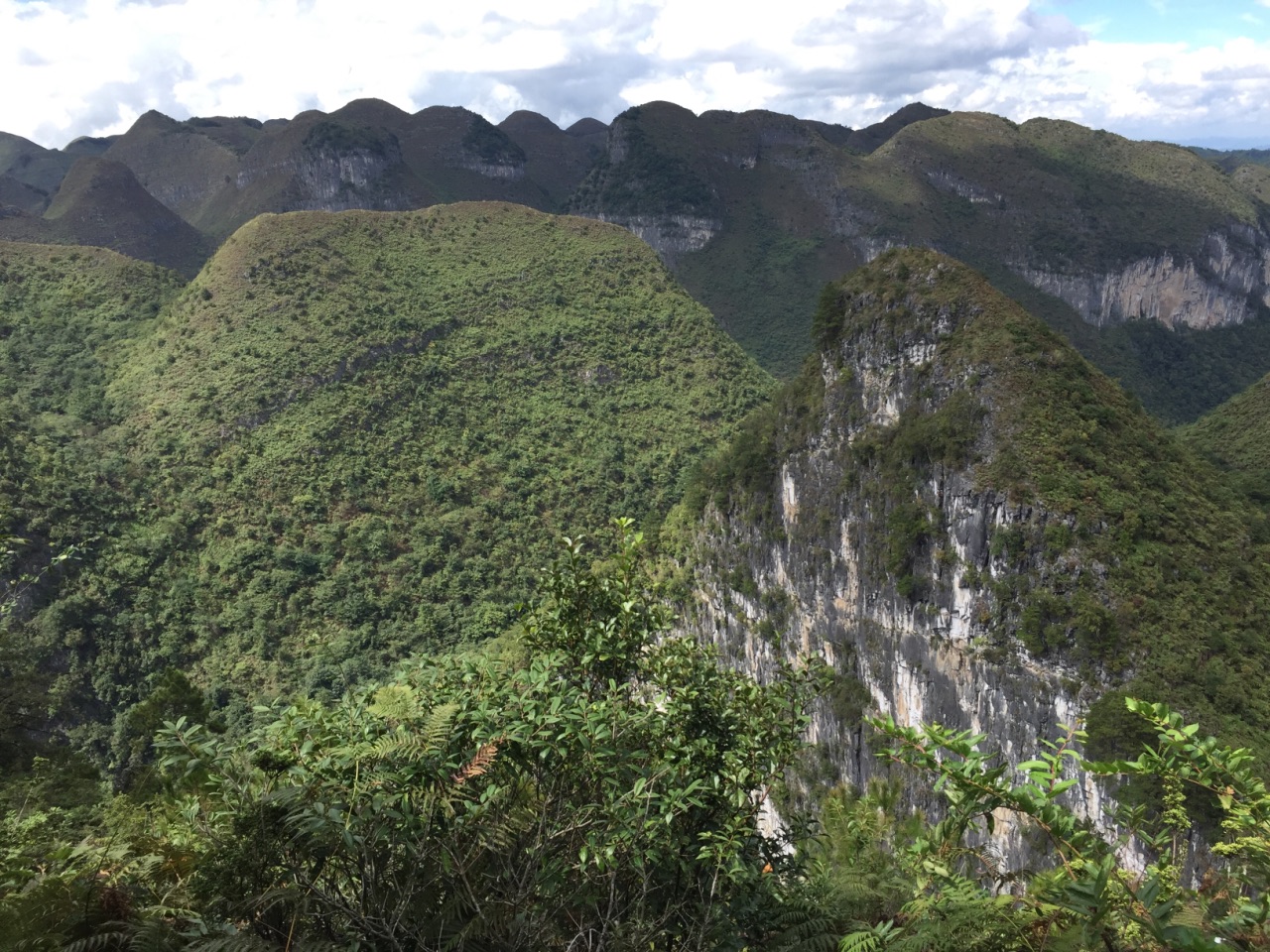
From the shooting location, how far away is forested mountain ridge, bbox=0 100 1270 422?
10488cm

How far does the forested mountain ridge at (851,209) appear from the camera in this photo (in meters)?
105

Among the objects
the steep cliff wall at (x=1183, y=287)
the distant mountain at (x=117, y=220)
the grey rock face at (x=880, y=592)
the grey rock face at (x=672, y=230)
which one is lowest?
the grey rock face at (x=880, y=592)

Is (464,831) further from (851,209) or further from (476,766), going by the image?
(851,209)

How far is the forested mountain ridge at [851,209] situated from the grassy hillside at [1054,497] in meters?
68.7

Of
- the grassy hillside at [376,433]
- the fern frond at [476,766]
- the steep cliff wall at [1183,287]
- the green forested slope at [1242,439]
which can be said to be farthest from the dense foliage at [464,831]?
the steep cliff wall at [1183,287]

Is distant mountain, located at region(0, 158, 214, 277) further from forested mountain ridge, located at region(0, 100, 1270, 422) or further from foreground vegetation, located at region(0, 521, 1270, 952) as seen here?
foreground vegetation, located at region(0, 521, 1270, 952)

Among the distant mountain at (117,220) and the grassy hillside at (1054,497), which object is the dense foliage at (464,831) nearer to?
the grassy hillside at (1054,497)

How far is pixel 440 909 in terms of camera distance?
448 cm

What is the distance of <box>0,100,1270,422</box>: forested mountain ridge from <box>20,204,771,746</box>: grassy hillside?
1586 inches

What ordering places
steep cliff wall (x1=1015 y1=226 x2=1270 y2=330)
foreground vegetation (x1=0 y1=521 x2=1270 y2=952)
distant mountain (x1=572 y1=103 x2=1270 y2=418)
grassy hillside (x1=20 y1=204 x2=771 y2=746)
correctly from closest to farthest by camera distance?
foreground vegetation (x1=0 y1=521 x2=1270 y2=952) < grassy hillside (x1=20 y1=204 x2=771 y2=746) < steep cliff wall (x1=1015 y1=226 x2=1270 y2=330) < distant mountain (x1=572 y1=103 x2=1270 y2=418)

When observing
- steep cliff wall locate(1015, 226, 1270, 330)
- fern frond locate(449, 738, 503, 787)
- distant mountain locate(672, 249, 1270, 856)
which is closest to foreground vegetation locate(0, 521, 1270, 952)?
fern frond locate(449, 738, 503, 787)

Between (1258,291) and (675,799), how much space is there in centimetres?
13872

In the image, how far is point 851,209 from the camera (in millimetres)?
118562

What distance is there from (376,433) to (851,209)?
90.0 m
